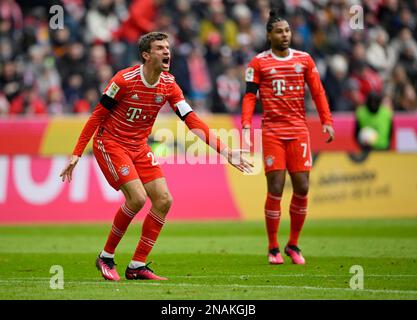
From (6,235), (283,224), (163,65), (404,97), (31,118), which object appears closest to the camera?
(163,65)

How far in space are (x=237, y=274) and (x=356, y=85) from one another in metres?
13.6

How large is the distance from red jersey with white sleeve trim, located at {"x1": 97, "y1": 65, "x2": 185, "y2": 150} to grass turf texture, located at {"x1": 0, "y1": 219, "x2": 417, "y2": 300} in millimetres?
1581

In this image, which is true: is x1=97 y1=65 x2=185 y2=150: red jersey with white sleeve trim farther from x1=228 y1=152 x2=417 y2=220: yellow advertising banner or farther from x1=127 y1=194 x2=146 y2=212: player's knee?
x1=228 y1=152 x2=417 y2=220: yellow advertising banner

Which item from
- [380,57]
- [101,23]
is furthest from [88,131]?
[380,57]

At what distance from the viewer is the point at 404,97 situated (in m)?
24.2

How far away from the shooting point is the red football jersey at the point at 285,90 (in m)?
12.9

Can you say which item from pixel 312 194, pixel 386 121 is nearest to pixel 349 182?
pixel 312 194

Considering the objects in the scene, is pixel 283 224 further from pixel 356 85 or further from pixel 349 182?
pixel 356 85

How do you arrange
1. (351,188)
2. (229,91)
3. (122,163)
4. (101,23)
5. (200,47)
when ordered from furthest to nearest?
(200,47)
(101,23)
(229,91)
(351,188)
(122,163)

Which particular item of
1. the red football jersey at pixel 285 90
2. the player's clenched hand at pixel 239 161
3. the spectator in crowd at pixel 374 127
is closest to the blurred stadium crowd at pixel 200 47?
the spectator in crowd at pixel 374 127

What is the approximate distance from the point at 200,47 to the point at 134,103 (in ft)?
44.5

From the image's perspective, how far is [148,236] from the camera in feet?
35.8

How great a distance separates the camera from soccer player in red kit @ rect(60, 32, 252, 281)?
10859mm

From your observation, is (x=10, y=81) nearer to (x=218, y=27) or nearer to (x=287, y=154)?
(x=218, y=27)
